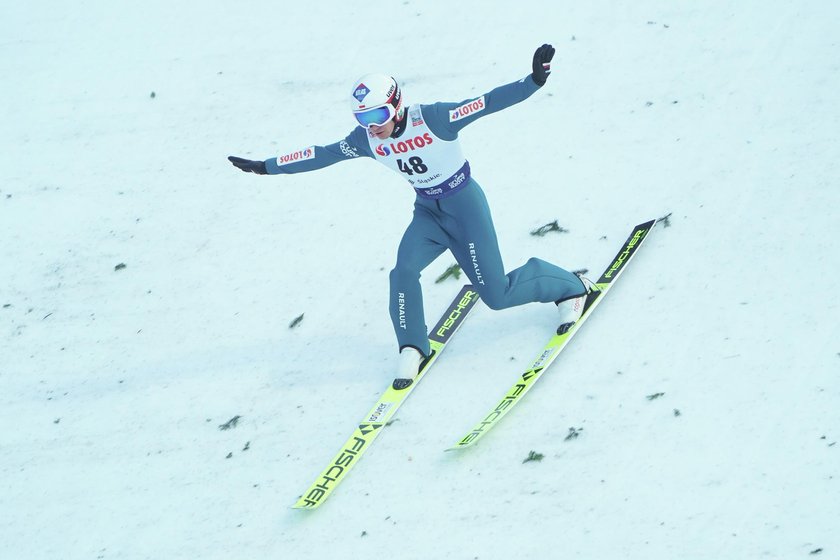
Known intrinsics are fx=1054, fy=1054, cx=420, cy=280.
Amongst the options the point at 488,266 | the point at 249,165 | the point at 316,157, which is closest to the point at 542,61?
the point at 488,266

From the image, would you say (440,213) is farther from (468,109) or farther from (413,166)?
(468,109)

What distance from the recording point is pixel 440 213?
25.3 ft

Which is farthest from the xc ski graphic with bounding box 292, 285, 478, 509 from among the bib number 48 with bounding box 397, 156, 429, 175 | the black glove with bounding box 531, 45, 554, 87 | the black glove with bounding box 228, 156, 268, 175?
the black glove with bounding box 531, 45, 554, 87

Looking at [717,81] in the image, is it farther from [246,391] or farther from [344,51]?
[246,391]

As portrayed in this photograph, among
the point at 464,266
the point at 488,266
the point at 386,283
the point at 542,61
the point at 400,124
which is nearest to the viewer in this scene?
the point at 542,61

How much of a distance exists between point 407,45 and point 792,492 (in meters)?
7.05

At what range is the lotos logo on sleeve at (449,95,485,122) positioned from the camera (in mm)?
7066

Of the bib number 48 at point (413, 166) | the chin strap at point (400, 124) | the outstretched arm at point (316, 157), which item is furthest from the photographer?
the outstretched arm at point (316, 157)

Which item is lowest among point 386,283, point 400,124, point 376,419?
point 376,419

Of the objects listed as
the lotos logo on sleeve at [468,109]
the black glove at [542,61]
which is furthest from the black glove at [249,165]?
the black glove at [542,61]

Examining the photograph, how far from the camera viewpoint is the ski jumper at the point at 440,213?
725 centimetres

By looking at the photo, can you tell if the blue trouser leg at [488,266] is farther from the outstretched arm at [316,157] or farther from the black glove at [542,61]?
the black glove at [542,61]

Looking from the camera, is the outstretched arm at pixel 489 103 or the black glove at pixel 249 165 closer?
the outstretched arm at pixel 489 103

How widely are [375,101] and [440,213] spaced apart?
1059 mm
